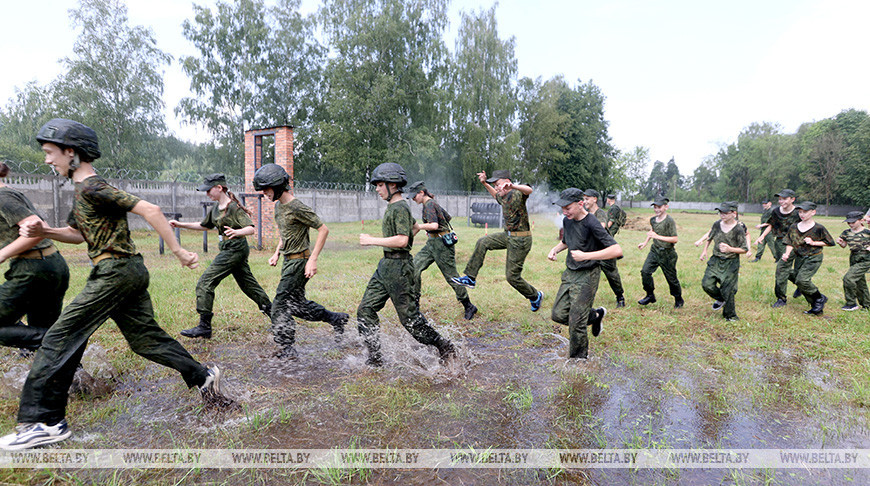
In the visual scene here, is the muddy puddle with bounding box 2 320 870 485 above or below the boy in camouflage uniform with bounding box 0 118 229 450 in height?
below

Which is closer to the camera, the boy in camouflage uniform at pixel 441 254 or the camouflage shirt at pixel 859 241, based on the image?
the boy in camouflage uniform at pixel 441 254

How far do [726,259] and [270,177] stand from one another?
603 cm

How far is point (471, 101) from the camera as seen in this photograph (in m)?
33.8

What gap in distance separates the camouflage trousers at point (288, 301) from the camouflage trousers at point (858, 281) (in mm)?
7786

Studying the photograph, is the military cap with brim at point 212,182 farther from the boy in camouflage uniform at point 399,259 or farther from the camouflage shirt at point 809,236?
the camouflage shirt at point 809,236

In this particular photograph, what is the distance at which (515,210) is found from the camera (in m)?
6.37

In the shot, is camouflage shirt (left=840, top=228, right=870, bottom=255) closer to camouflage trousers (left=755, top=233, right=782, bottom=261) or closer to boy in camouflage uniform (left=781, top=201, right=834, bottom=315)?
boy in camouflage uniform (left=781, top=201, right=834, bottom=315)

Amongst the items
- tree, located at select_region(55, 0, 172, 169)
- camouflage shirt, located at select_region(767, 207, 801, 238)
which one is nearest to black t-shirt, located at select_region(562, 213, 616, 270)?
camouflage shirt, located at select_region(767, 207, 801, 238)

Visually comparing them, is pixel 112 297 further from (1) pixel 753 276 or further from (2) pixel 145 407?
(1) pixel 753 276

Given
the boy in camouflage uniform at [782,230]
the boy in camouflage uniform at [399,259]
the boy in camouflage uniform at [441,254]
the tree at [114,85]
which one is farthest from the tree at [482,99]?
the boy in camouflage uniform at [399,259]

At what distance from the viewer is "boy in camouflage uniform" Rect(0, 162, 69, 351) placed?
11.3 ft

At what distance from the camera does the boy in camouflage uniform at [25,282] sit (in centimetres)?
346

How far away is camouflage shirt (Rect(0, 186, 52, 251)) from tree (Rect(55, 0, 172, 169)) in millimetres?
26376

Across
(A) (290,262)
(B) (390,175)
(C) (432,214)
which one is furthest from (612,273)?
(A) (290,262)
